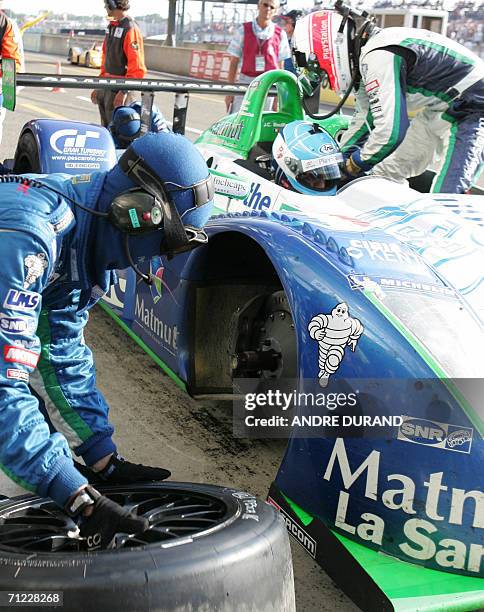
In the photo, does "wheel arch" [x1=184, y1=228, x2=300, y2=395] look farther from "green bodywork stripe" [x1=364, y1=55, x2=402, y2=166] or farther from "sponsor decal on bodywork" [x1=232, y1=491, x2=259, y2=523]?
"green bodywork stripe" [x1=364, y1=55, x2=402, y2=166]

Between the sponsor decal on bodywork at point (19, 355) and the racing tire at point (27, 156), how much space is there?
8.10 ft

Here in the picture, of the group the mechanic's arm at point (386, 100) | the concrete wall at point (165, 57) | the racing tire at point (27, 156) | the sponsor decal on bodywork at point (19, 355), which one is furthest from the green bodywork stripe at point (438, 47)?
the concrete wall at point (165, 57)

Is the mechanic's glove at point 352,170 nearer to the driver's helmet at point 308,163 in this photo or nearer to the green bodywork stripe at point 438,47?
the driver's helmet at point 308,163

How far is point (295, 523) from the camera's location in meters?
2.56

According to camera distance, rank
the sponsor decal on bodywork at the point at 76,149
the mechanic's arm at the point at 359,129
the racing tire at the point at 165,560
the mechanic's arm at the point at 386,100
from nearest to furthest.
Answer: the racing tire at the point at 165,560 < the sponsor decal on bodywork at the point at 76,149 < the mechanic's arm at the point at 386,100 < the mechanic's arm at the point at 359,129

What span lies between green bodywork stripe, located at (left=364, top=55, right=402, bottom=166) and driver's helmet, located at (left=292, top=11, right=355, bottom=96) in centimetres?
30

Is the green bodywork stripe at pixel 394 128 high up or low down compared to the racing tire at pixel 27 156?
up

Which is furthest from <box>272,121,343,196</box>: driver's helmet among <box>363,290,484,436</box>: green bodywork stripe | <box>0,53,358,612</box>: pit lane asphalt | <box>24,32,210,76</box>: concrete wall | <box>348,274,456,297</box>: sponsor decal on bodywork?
<box>24,32,210,76</box>: concrete wall

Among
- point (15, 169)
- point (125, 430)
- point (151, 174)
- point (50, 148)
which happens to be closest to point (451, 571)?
point (151, 174)

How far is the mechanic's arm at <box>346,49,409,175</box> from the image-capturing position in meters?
4.62

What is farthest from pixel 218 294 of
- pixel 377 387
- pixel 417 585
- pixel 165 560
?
pixel 165 560

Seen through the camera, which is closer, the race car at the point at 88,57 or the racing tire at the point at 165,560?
the racing tire at the point at 165,560

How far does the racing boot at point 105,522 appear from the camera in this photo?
203 cm

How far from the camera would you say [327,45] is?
4926mm
